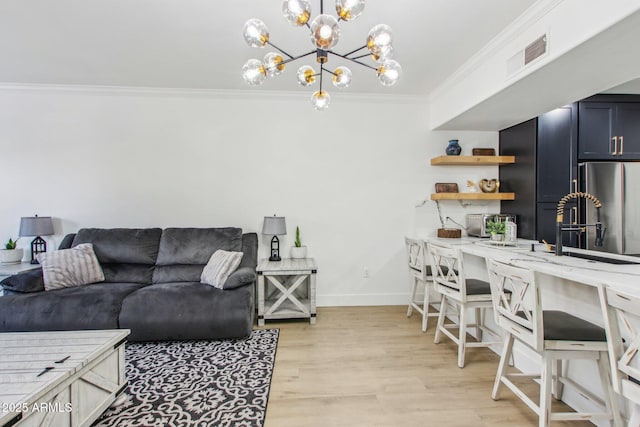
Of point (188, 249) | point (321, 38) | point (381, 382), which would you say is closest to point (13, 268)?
point (188, 249)

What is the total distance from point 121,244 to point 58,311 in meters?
0.88

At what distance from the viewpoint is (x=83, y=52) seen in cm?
296

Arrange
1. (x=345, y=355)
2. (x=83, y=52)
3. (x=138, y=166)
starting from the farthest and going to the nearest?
(x=138, y=166), (x=83, y=52), (x=345, y=355)

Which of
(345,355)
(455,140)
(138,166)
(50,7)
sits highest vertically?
(50,7)

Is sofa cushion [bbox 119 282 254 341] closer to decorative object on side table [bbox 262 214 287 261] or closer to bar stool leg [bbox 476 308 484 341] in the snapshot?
decorative object on side table [bbox 262 214 287 261]

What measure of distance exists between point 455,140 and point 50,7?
4.03 m

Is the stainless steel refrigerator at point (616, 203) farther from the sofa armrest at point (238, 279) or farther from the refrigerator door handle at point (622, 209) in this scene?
the sofa armrest at point (238, 279)

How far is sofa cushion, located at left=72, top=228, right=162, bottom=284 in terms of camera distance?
3.41 metres

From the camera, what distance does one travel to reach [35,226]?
11.5 ft

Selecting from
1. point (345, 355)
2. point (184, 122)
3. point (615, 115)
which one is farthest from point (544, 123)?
point (184, 122)

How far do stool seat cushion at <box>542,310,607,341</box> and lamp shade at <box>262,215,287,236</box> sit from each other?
2536 millimetres

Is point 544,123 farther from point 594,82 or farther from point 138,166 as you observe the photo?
point 138,166

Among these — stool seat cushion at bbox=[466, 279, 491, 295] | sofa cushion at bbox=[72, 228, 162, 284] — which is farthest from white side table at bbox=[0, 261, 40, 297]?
stool seat cushion at bbox=[466, 279, 491, 295]

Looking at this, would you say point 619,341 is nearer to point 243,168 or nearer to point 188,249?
point 188,249
